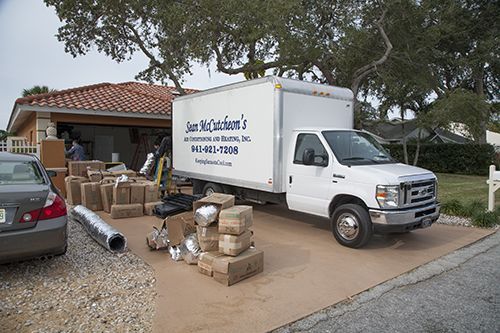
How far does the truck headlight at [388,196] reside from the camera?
5.96 meters

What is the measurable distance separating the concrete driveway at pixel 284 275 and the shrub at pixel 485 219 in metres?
0.33

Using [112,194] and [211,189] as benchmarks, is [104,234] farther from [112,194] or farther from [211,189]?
[211,189]

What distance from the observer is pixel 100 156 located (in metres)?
18.7

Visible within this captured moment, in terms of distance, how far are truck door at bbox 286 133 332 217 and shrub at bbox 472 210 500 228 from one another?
4.04 m

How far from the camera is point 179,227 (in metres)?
5.77

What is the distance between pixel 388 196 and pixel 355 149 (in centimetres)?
139

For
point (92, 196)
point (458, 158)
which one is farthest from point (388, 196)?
point (458, 158)

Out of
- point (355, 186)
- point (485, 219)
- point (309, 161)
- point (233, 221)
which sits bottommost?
point (485, 219)

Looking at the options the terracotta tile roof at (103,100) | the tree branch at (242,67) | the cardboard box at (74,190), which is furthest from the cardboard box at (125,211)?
the tree branch at (242,67)

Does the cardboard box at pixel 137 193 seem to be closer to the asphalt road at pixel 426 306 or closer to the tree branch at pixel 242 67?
the asphalt road at pixel 426 306

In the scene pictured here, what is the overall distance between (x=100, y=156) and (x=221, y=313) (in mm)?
16456

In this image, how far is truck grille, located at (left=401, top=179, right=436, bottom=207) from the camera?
6070mm

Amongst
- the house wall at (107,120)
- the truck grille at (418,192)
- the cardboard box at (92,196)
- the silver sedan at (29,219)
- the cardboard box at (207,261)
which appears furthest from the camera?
the house wall at (107,120)

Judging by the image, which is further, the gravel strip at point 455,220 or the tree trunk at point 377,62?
the tree trunk at point 377,62
